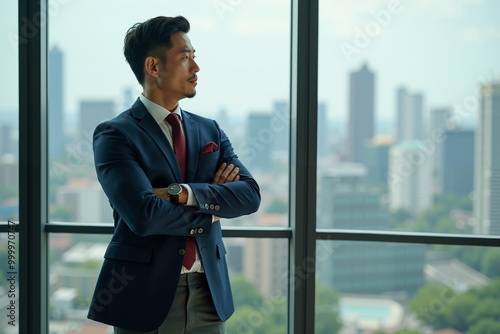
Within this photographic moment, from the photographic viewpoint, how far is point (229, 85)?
2.58 meters

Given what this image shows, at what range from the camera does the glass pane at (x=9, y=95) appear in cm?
256

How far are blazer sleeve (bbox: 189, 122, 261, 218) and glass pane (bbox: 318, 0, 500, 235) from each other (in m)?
0.60

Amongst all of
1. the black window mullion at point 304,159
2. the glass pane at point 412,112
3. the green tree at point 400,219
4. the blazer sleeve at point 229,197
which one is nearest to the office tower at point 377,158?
the glass pane at point 412,112

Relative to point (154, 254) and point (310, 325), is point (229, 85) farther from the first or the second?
point (310, 325)

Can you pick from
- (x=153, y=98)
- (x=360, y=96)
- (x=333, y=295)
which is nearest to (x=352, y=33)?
(x=360, y=96)

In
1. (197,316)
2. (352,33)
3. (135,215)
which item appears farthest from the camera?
(352,33)

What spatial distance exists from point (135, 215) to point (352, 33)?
4.73 ft

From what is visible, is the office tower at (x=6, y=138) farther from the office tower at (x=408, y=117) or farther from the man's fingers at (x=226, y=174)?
the office tower at (x=408, y=117)

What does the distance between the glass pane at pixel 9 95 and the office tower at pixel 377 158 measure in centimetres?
179

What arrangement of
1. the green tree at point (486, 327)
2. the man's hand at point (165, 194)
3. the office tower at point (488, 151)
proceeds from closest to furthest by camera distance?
the man's hand at point (165, 194), the office tower at point (488, 151), the green tree at point (486, 327)

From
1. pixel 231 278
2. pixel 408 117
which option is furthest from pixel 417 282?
pixel 231 278

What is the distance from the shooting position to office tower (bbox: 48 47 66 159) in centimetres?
260

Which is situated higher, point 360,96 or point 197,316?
point 360,96

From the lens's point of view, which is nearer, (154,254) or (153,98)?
(154,254)
